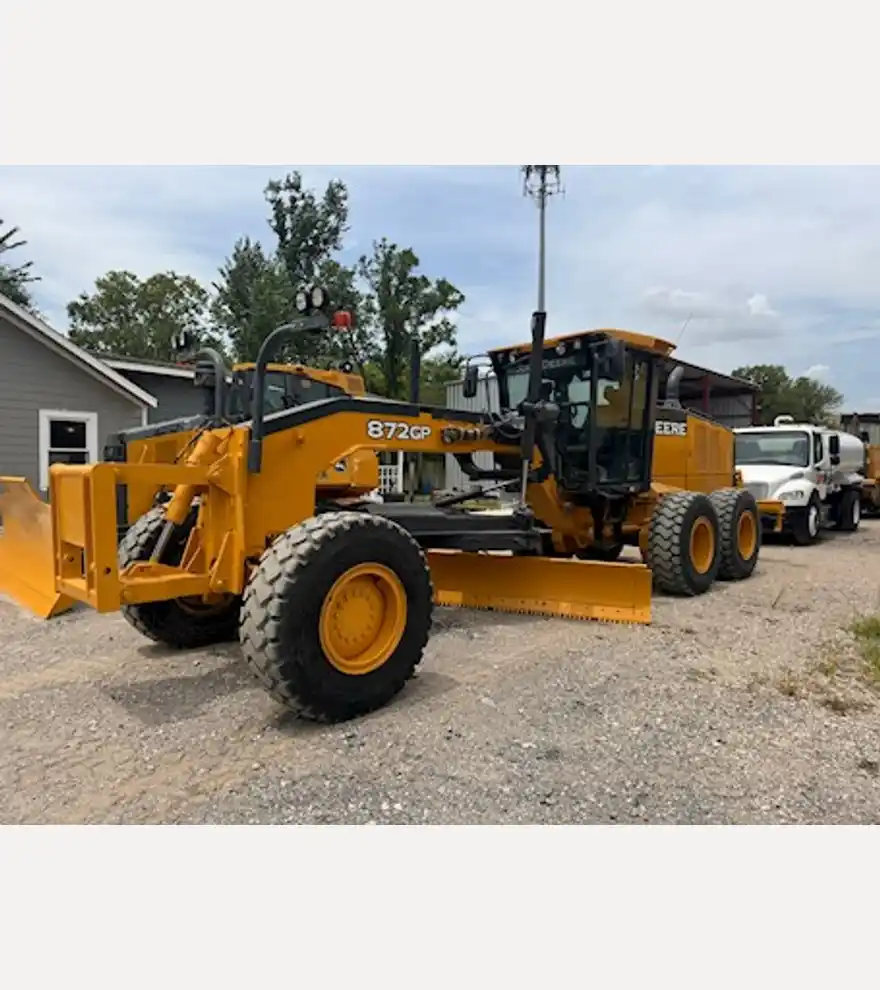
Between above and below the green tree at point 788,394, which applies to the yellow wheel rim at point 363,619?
below

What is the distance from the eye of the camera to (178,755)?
3.64 metres

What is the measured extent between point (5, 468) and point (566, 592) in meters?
9.57

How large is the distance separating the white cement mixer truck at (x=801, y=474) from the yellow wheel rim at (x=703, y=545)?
534cm

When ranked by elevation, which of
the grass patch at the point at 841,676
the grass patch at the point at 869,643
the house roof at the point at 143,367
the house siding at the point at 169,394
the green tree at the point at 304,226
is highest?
the green tree at the point at 304,226

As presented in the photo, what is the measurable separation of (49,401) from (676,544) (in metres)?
10.1

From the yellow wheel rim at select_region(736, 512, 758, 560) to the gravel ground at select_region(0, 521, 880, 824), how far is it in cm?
323

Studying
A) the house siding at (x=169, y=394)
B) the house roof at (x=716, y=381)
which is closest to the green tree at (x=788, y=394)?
the house roof at (x=716, y=381)

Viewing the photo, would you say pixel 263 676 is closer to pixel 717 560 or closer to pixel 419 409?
pixel 419 409

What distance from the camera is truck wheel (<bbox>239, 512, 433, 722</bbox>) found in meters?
3.71

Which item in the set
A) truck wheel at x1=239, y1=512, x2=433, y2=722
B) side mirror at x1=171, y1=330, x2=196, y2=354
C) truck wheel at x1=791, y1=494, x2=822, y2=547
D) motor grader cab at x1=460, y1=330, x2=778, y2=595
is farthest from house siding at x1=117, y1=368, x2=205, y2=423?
truck wheel at x1=239, y1=512, x2=433, y2=722

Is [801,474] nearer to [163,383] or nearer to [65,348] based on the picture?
[65,348]

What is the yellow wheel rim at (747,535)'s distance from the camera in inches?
356

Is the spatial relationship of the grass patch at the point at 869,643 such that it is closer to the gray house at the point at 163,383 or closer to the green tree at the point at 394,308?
the gray house at the point at 163,383

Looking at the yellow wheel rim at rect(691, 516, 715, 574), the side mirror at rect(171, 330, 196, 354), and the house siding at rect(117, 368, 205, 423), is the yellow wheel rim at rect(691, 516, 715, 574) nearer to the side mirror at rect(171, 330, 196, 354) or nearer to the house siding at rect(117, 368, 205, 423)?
the side mirror at rect(171, 330, 196, 354)
